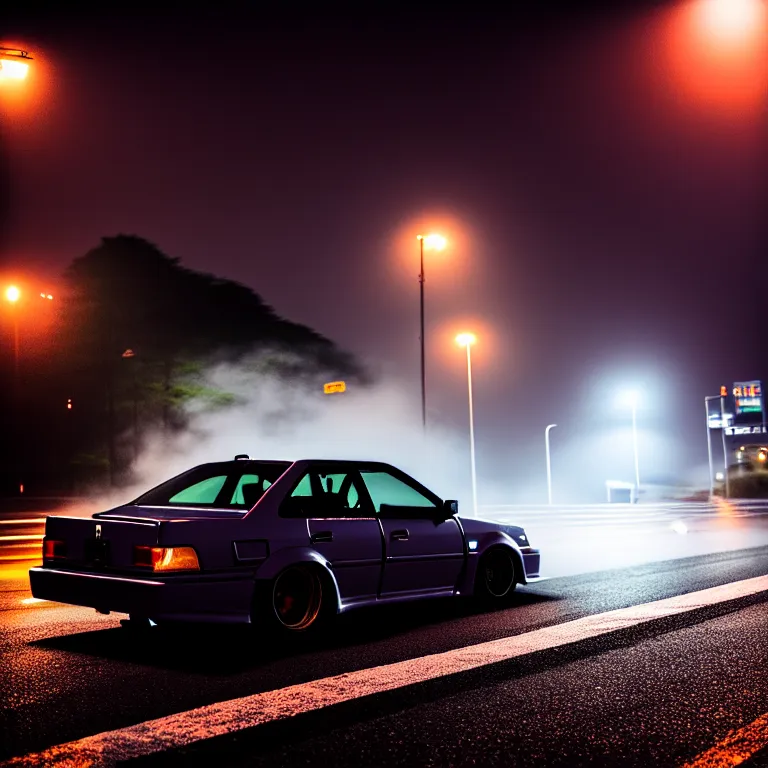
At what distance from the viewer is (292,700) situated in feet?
15.2

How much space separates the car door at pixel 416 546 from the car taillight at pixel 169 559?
5.91ft

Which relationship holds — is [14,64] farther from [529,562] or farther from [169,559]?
[529,562]

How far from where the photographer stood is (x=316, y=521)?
255 inches

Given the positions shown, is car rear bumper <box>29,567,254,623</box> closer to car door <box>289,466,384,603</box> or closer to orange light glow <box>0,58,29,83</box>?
car door <box>289,466,384,603</box>

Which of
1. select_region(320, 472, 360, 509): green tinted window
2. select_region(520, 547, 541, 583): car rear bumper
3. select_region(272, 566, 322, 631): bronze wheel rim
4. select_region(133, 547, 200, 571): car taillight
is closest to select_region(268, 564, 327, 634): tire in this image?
select_region(272, 566, 322, 631): bronze wheel rim

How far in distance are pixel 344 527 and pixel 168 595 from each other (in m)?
1.59

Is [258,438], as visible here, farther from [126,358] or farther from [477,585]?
[477,585]

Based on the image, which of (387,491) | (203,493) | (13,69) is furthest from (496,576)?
(13,69)

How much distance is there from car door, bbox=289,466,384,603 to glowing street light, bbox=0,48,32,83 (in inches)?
328

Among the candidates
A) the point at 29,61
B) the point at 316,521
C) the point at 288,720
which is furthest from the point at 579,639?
the point at 29,61

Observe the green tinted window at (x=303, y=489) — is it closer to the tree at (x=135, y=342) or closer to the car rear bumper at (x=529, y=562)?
the car rear bumper at (x=529, y=562)

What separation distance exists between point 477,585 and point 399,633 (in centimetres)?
130

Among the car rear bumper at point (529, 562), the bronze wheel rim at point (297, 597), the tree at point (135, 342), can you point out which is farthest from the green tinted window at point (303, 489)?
the tree at point (135, 342)

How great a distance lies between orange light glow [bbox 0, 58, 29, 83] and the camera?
38.8 ft
